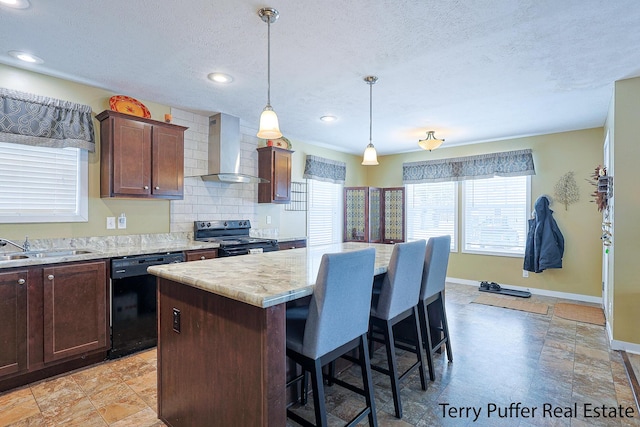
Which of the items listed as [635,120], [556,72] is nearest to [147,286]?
[556,72]

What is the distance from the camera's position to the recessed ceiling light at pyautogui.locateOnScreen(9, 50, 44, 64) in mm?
2520

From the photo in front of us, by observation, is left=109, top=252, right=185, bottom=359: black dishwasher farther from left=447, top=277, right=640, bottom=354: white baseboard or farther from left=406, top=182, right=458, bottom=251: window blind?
left=406, top=182, right=458, bottom=251: window blind

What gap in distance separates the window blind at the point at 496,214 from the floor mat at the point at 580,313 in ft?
3.34

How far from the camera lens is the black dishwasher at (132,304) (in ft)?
9.18

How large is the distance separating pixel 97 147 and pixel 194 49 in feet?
5.01

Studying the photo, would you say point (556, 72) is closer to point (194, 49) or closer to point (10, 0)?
point (194, 49)

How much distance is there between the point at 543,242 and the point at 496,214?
851 mm

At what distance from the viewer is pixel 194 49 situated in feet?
8.11

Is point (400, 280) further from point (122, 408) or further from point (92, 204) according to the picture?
point (92, 204)

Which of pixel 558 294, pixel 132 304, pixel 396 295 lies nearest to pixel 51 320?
pixel 132 304

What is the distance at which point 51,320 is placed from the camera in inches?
97.0

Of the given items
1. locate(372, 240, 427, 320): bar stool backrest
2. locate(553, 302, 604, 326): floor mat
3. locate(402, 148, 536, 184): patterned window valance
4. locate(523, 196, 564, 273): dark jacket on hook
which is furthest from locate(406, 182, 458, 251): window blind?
locate(372, 240, 427, 320): bar stool backrest

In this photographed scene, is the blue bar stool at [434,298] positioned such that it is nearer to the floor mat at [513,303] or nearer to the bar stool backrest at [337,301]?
the bar stool backrest at [337,301]

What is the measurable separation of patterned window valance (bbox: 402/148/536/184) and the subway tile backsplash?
10.3 ft
